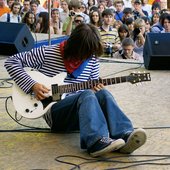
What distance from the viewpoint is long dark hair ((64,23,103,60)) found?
438 cm

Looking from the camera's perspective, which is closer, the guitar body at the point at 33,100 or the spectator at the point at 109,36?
the guitar body at the point at 33,100

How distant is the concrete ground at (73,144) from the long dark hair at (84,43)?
2.41 feet

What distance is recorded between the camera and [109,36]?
9.65m

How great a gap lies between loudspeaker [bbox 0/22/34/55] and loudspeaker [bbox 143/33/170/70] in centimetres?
203

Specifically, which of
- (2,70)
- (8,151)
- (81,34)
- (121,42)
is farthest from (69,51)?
(121,42)

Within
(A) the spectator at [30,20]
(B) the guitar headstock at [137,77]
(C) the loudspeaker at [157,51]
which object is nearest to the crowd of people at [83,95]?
(B) the guitar headstock at [137,77]

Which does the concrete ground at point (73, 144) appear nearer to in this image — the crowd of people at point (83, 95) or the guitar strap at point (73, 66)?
the crowd of people at point (83, 95)

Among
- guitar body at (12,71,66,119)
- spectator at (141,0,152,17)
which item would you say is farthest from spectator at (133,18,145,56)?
guitar body at (12,71,66,119)

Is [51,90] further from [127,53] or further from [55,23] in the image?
[55,23]

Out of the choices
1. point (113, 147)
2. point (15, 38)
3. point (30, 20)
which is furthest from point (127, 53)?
point (113, 147)

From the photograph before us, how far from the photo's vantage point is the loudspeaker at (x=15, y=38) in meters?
8.95

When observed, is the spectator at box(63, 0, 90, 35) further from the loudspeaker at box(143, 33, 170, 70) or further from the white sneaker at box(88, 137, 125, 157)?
the white sneaker at box(88, 137, 125, 157)

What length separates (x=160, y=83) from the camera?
7.19m

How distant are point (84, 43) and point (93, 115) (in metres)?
0.58
